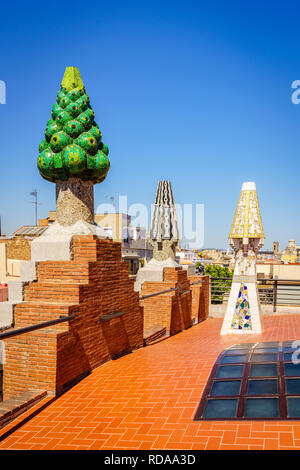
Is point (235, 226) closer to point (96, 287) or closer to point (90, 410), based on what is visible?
point (96, 287)

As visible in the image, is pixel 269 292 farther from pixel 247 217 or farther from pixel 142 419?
pixel 142 419

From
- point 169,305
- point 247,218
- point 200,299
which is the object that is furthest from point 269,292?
Answer: point 169,305

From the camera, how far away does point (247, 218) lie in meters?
8.44

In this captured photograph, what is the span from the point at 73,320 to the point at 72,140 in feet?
9.63

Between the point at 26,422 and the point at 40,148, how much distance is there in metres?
4.22

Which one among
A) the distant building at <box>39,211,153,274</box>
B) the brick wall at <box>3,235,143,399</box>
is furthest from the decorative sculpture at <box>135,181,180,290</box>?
the distant building at <box>39,211,153,274</box>

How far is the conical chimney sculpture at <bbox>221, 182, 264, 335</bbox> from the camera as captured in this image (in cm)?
827

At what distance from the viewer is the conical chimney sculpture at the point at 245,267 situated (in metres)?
8.27

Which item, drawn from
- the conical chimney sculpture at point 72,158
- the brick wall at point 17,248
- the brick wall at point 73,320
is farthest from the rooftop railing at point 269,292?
the brick wall at point 17,248

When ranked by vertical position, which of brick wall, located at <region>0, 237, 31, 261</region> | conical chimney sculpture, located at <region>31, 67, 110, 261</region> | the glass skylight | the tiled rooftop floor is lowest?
the tiled rooftop floor

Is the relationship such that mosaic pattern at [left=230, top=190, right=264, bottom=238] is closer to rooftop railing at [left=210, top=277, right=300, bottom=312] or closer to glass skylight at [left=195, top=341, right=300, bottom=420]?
rooftop railing at [left=210, top=277, right=300, bottom=312]

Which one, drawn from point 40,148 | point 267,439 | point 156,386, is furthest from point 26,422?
point 40,148

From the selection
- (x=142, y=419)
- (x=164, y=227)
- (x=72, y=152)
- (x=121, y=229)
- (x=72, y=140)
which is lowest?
(x=142, y=419)

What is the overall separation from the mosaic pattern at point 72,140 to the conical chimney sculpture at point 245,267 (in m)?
3.64
